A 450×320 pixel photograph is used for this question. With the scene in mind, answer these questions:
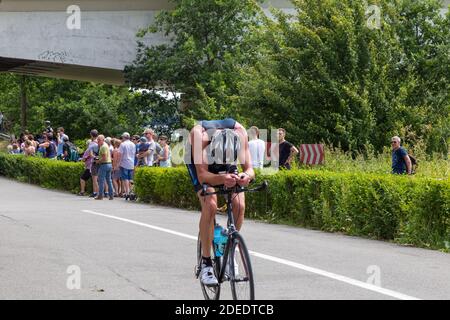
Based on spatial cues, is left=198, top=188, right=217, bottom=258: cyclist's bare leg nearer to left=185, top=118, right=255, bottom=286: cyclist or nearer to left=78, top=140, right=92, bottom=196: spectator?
left=185, top=118, right=255, bottom=286: cyclist

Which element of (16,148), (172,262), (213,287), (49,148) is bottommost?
(172,262)

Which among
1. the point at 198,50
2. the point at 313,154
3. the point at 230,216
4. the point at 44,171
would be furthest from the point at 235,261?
the point at 198,50

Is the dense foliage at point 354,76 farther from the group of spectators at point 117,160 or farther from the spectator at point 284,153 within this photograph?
the spectator at point 284,153

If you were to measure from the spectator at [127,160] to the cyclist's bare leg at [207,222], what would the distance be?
17.0 m

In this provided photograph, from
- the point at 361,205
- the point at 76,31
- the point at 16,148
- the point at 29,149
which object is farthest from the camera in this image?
the point at 16,148

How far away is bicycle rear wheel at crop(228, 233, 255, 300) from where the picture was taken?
276 inches

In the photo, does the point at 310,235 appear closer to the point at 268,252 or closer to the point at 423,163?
the point at 268,252

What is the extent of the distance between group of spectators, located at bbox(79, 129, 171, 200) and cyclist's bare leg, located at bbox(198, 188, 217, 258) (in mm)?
16958

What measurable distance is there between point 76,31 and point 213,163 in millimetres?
33344

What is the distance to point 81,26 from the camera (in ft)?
131

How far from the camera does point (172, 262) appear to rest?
10.9 meters

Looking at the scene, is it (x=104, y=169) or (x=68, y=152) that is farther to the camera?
(x=68, y=152)

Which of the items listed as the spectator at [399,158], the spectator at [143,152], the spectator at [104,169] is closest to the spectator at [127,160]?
the spectator at [104,169]

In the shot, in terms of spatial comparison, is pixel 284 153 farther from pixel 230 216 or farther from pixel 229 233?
pixel 229 233
